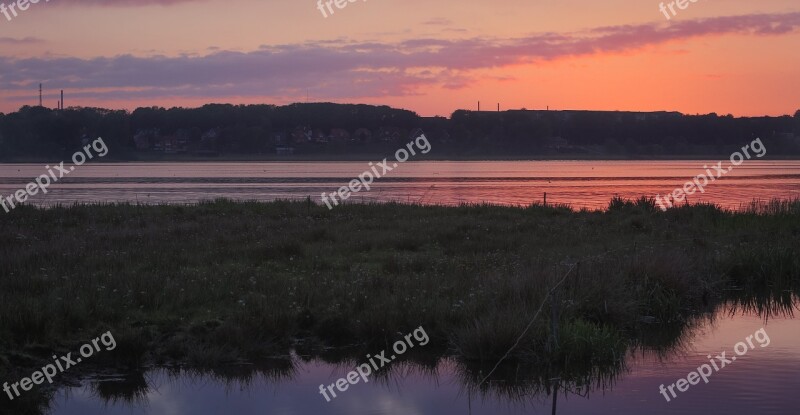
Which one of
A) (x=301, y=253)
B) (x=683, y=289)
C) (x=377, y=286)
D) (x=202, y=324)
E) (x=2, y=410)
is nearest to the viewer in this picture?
(x=2, y=410)

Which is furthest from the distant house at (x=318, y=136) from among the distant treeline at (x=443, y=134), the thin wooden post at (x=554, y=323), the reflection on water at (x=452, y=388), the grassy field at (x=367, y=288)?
the thin wooden post at (x=554, y=323)

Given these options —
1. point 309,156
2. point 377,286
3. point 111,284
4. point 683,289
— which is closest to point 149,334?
point 111,284

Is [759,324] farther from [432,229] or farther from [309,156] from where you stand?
[309,156]

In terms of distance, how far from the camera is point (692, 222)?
28797 millimetres

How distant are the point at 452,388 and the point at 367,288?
398cm

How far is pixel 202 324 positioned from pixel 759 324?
10555 mm

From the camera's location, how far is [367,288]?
15.4 meters

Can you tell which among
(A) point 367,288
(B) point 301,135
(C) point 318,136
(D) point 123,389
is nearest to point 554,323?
(A) point 367,288

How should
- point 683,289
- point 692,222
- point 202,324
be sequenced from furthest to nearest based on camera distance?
point 692,222
point 683,289
point 202,324

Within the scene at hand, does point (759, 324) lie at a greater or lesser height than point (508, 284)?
lesser

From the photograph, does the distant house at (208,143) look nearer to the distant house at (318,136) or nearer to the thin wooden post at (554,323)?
the distant house at (318,136)

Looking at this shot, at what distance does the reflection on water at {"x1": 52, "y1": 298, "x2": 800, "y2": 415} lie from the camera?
35.9 ft

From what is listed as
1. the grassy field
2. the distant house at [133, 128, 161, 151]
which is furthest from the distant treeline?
the grassy field

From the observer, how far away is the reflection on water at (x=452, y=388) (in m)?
10.9
